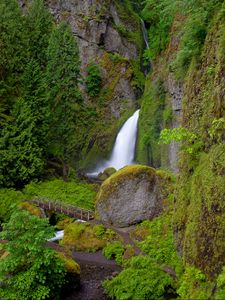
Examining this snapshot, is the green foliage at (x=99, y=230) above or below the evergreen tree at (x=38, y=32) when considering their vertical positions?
below

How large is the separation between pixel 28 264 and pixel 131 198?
7.80 m

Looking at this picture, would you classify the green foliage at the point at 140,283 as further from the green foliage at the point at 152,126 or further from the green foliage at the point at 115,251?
the green foliage at the point at 152,126

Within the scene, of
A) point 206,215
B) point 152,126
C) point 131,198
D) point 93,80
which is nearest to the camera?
point 206,215

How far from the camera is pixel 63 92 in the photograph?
81.0ft

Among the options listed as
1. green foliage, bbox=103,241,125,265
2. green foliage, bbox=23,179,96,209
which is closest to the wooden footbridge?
green foliage, bbox=23,179,96,209

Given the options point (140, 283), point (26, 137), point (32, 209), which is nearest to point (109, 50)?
point (26, 137)

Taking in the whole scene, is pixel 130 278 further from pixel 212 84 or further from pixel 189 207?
pixel 212 84

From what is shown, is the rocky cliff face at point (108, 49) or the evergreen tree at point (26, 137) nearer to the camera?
the evergreen tree at point (26, 137)

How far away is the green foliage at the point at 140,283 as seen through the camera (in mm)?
10992

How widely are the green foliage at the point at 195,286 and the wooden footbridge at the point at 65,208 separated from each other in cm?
929

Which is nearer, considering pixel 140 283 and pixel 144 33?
pixel 140 283

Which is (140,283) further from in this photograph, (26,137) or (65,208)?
(26,137)

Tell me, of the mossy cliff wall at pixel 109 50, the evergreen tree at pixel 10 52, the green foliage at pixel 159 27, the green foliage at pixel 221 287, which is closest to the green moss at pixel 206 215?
the green foliage at pixel 221 287

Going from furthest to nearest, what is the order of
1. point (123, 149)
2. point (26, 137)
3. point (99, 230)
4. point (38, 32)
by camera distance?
point (123, 149) < point (38, 32) < point (26, 137) < point (99, 230)
